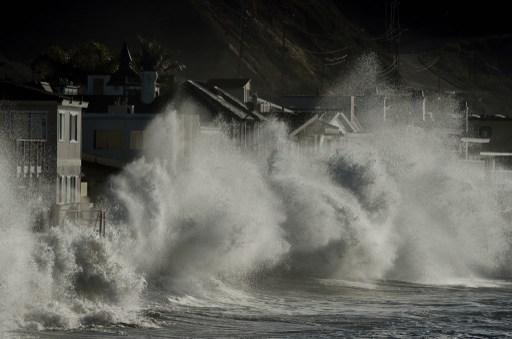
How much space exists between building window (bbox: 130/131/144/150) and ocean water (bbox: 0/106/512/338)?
77 centimetres

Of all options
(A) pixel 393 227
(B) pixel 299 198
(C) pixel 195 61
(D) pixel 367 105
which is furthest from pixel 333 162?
(C) pixel 195 61

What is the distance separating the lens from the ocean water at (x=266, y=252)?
108 feet

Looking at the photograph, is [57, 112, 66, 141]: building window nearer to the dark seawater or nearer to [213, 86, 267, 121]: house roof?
the dark seawater

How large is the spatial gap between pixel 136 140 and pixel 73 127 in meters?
9.90

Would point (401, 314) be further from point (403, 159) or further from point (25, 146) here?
point (403, 159)

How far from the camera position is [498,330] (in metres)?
36.7

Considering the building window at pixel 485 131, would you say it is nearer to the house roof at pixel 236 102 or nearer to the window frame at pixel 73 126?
the house roof at pixel 236 102

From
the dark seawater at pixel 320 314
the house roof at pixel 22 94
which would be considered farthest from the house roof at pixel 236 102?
the dark seawater at pixel 320 314

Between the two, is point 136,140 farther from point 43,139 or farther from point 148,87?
point 43,139

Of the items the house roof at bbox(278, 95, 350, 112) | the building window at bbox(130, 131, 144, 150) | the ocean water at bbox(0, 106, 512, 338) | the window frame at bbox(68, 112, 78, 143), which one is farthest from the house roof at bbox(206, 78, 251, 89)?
the window frame at bbox(68, 112, 78, 143)

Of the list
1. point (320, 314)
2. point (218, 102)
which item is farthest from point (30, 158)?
point (218, 102)

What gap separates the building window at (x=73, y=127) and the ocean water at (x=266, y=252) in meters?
3.53

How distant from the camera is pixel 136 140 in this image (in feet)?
201

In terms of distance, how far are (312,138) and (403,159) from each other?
1360 centimetres
